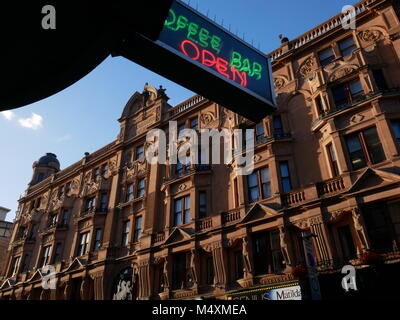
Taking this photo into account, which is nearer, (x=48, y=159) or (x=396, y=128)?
(x=396, y=128)

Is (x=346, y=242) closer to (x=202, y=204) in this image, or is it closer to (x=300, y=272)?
(x=300, y=272)

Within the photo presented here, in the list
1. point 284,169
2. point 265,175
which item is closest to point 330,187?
point 284,169

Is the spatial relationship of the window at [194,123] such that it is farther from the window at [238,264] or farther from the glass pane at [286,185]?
the window at [238,264]

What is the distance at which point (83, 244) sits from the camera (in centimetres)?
2720

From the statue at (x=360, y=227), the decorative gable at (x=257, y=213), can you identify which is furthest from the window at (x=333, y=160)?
the decorative gable at (x=257, y=213)

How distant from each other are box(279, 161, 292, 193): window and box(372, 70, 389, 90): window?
21.1ft

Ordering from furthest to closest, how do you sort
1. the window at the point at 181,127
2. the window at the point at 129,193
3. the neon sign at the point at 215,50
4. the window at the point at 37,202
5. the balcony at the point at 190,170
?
the window at the point at 37,202
the window at the point at 129,193
the window at the point at 181,127
the balcony at the point at 190,170
the neon sign at the point at 215,50

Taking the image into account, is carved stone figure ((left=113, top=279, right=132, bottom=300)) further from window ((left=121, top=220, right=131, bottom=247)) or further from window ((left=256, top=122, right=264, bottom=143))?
window ((left=256, top=122, right=264, bottom=143))

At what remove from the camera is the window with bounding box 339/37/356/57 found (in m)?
19.2

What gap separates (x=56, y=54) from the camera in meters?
2.88

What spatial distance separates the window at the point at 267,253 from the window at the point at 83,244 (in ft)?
52.2

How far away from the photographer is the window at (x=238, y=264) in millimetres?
17312

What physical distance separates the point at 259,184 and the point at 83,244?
1739 centimetres

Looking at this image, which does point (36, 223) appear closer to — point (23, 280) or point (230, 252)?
point (23, 280)
